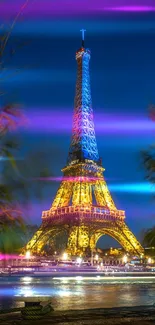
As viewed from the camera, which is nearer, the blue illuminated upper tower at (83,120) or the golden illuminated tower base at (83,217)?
the golden illuminated tower base at (83,217)

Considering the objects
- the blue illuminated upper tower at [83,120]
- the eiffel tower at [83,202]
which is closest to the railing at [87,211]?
the eiffel tower at [83,202]

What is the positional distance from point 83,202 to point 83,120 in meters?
18.1

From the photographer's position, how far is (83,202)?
6756 centimetres

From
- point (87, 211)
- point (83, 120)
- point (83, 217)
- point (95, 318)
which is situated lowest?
point (95, 318)

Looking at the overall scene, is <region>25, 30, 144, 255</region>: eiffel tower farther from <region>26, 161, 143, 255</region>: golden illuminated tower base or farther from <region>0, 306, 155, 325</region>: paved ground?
<region>0, 306, 155, 325</region>: paved ground

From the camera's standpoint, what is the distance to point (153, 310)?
10578mm

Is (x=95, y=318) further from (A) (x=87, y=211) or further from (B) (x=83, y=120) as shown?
(B) (x=83, y=120)

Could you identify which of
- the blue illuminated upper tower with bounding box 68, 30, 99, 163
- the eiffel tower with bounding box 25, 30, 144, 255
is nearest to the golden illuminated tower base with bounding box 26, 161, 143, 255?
the eiffel tower with bounding box 25, 30, 144, 255

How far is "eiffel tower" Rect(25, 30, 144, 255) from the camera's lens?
63.9m

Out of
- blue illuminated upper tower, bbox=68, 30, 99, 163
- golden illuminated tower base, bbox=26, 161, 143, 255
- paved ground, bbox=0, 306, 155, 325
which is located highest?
blue illuminated upper tower, bbox=68, 30, 99, 163

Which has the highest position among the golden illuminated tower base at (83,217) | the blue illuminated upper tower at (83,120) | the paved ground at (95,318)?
the blue illuminated upper tower at (83,120)

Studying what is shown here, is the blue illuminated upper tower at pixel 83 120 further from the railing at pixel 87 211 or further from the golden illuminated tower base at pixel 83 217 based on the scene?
the railing at pixel 87 211

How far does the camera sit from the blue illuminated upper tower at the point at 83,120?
76000 millimetres

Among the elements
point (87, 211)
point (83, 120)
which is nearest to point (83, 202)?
point (87, 211)
